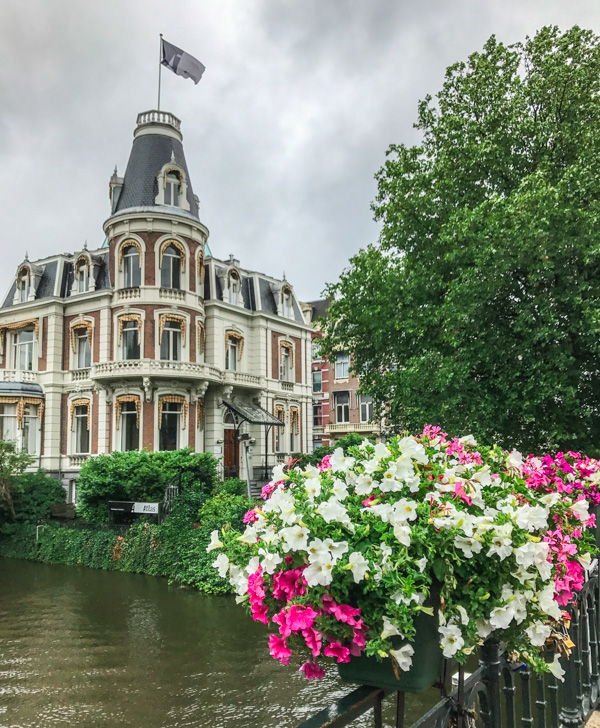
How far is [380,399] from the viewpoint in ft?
61.2

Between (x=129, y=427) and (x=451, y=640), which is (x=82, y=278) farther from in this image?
(x=451, y=640)

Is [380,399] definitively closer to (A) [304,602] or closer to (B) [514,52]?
(B) [514,52]

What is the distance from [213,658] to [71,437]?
17.6 metres

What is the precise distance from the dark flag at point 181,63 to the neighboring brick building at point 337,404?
53.6 feet

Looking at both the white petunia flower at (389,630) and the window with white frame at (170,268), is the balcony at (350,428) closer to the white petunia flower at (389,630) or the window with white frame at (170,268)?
the window with white frame at (170,268)

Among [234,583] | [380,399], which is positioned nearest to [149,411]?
[380,399]

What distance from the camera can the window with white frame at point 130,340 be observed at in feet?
81.7

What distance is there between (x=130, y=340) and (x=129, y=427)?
3630mm

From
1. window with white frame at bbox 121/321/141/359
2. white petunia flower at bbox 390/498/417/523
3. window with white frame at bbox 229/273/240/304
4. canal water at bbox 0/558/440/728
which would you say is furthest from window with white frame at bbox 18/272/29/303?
white petunia flower at bbox 390/498/417/523

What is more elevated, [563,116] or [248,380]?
[563,116]

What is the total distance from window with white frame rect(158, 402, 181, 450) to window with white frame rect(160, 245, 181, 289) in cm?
509

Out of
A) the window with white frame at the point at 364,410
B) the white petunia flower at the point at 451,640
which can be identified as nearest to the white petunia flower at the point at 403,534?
the white petunia flower at the point at 451,640

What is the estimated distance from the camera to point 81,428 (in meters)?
26.5

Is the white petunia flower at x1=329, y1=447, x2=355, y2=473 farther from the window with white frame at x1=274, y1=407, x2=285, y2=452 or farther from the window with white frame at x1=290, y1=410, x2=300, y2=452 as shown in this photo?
the window with white frame at x1=290, y1=410, x2=300, y2=452
